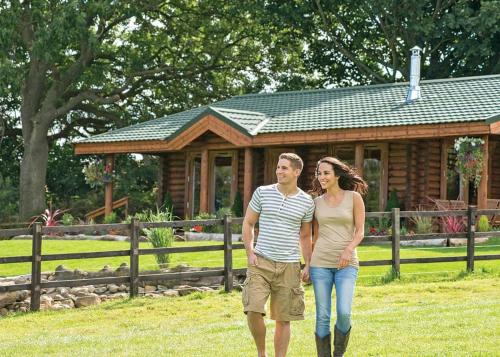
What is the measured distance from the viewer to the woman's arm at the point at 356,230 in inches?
300

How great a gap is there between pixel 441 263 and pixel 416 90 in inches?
426

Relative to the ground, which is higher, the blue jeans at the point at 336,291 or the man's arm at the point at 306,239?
the man's arm at the point at 306,239

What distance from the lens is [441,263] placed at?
54.5ft

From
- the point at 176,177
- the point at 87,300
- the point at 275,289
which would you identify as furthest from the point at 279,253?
the point at 176,177

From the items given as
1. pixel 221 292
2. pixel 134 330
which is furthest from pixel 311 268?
pixel 221 292

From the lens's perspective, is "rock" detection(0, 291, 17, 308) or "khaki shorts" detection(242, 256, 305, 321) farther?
"rock" detection(0, 291, 17, 308)

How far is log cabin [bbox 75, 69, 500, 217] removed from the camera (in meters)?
23.8

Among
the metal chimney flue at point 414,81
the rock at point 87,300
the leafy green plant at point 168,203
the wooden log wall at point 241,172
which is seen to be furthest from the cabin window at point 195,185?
the rock at point 87,300

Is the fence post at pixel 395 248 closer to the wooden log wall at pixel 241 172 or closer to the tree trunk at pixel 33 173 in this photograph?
the wooden log wall at pixel 241 172

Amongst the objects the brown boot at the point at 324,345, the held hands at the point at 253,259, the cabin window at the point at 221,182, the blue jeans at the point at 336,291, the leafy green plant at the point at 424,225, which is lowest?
the brown boot at the point at 324,345

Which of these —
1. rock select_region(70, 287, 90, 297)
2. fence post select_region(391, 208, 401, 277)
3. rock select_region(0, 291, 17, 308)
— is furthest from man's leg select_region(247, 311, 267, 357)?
fence post select_region(391, 208, 401, 277)

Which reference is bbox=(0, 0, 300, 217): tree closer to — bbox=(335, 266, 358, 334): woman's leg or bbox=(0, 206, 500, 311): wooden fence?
bbox=(0, 206, 500, 311): wooden fence

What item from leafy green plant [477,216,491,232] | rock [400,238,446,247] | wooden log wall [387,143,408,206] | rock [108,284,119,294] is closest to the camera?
rock [108,284,119,294]

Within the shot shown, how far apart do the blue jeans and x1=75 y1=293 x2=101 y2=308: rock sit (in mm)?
6820
